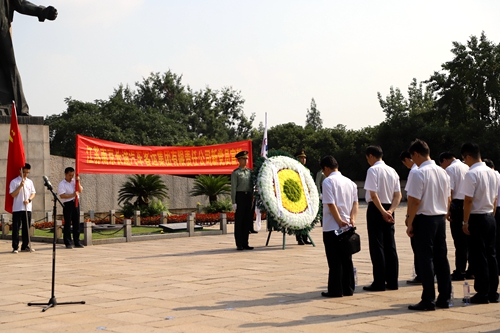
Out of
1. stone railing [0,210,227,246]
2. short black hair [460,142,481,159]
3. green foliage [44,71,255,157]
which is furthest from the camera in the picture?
green foliage [44,71,255,157]

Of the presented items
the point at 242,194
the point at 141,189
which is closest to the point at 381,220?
the point at 242,194

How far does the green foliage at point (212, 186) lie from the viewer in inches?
906

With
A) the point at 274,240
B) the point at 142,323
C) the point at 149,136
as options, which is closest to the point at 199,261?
the point at 274,240

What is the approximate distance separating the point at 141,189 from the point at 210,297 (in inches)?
553

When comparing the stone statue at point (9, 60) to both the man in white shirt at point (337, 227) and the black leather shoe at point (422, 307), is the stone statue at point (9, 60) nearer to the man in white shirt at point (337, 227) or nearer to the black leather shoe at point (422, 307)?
the man in white shirt at point (337, 227)

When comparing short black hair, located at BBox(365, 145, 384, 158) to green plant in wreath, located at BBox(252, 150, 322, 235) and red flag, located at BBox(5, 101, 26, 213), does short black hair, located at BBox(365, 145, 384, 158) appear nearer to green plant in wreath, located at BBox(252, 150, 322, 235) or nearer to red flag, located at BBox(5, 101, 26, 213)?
green plant in wreath, located at BBox(252, 150, 322, 235)

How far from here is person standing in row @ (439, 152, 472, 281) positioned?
8469mm

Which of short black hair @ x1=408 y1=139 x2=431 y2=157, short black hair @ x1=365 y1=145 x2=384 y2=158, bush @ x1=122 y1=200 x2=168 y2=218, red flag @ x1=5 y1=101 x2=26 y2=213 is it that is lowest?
bush @ x1=122 y1=200 x2=168 y2=218

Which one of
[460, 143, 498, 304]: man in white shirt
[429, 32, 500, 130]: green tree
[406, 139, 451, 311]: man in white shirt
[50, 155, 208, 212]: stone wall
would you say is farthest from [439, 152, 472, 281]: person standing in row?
[429, 32, 500, 130]: green tree

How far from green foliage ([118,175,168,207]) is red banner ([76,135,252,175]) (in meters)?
3.46

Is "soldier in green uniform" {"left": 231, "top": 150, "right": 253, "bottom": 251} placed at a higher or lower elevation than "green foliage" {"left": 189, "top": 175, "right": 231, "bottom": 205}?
lower

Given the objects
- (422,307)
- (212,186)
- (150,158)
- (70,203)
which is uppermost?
(150,158)

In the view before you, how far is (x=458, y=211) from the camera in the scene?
8500 millimetres

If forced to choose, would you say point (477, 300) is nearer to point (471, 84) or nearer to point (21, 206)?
point (21, 206)
